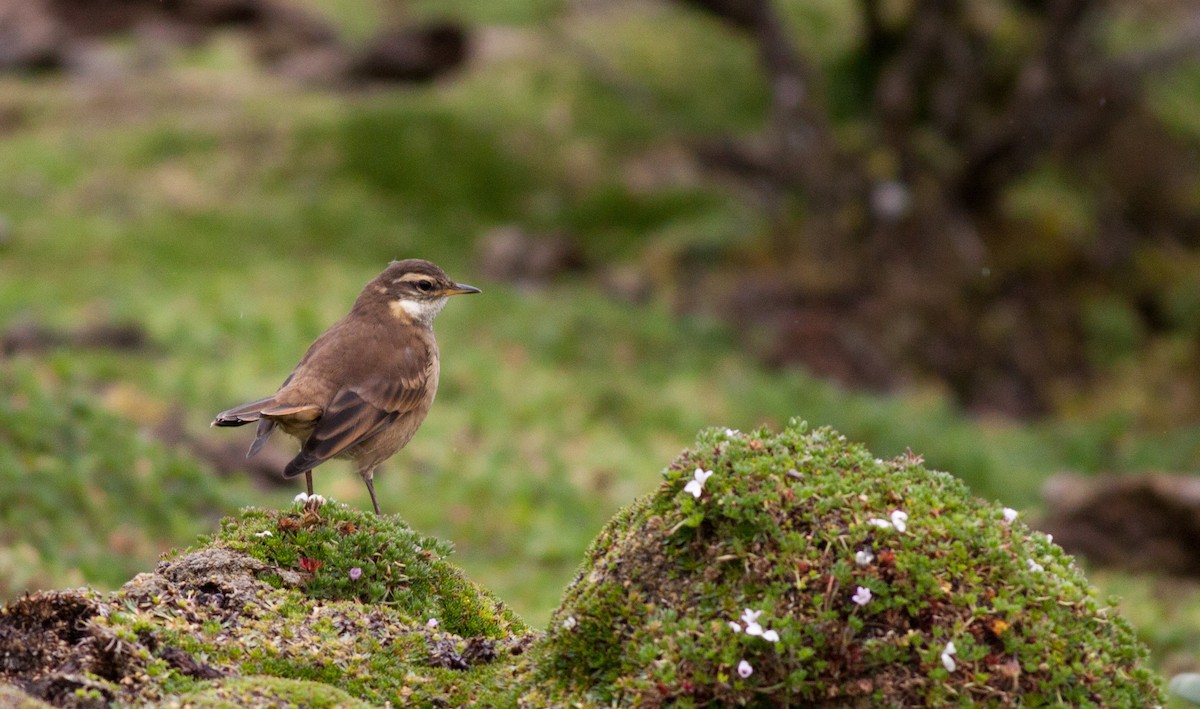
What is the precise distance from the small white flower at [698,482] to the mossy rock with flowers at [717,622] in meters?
0.01

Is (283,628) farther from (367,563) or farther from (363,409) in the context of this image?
(363,409)

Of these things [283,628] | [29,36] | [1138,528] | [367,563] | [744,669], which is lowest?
[744,669]

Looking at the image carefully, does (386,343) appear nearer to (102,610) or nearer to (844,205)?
(102,610)

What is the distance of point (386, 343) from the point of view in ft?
24.6

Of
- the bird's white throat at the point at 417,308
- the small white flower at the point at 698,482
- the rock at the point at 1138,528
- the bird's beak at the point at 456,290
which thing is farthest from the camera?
the rock at the point at 1138,528

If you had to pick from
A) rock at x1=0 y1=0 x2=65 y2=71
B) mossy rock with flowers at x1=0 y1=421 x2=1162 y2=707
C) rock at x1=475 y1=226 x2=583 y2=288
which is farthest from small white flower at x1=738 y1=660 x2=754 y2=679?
rock at x1=0 y1=0 x2=65 y2=71

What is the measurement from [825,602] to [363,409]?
3.39 m

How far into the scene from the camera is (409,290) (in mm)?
7930

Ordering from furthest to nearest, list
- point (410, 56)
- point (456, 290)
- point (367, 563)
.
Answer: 1. point (410, 56)
2. point (456, 290)
3. point (367, 563)

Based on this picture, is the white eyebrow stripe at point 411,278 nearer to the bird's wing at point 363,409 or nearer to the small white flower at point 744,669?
the bird's wing at point 363,409

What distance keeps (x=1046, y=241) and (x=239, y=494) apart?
50.4 ft

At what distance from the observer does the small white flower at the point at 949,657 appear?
4.03 m

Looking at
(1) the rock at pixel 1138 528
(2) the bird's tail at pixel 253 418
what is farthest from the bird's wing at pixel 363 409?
(1) the rock at pixel 1138 528

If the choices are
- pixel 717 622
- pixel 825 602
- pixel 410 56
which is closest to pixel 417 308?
pixel 717 622
